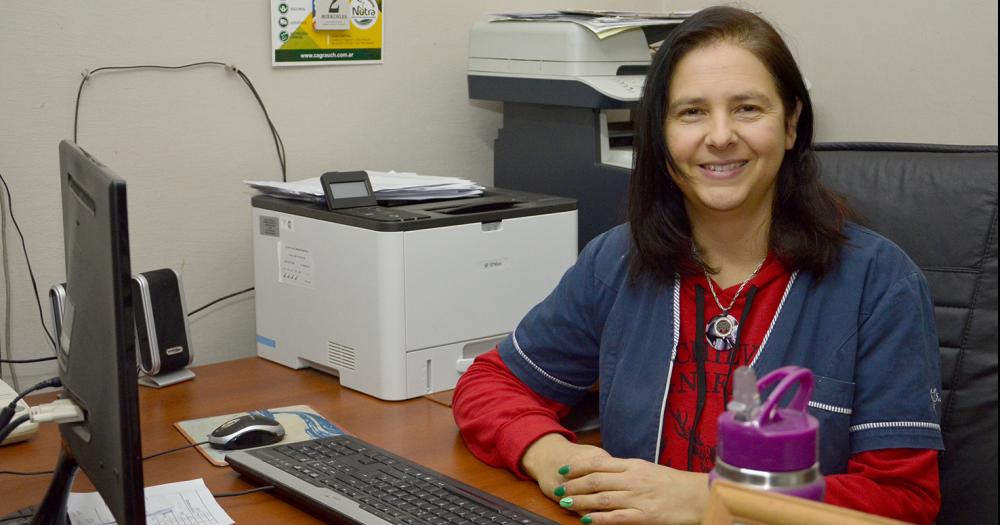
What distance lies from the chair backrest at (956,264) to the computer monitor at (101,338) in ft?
3.13

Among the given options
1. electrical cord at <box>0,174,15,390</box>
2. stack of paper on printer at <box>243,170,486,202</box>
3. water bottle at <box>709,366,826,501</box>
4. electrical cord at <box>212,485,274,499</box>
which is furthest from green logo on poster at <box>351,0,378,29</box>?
water bottle at <box>709,366,826,501</box>

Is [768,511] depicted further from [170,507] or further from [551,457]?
[170,507]

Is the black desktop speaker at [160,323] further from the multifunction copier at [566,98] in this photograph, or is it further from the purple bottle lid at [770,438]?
the purple bottle lid at [770,438]

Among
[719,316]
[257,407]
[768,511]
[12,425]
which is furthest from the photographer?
[257,407]

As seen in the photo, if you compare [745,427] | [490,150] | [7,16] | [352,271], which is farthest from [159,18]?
[745,427]

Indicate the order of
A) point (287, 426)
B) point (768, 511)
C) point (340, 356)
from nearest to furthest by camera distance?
point (768, 511)
point (287, 426)
point (340, 356)

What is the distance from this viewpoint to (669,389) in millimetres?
1325

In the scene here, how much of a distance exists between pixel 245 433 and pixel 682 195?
2.19 ft

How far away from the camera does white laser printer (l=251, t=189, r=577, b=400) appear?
164 cm

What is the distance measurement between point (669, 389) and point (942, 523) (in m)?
0.40

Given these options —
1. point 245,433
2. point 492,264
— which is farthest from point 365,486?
point 492,264

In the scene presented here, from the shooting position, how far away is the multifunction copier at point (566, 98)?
6.41 feet

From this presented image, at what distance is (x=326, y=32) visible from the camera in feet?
6.70

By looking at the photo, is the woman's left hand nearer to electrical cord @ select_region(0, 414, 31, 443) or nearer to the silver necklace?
the silver necklace
